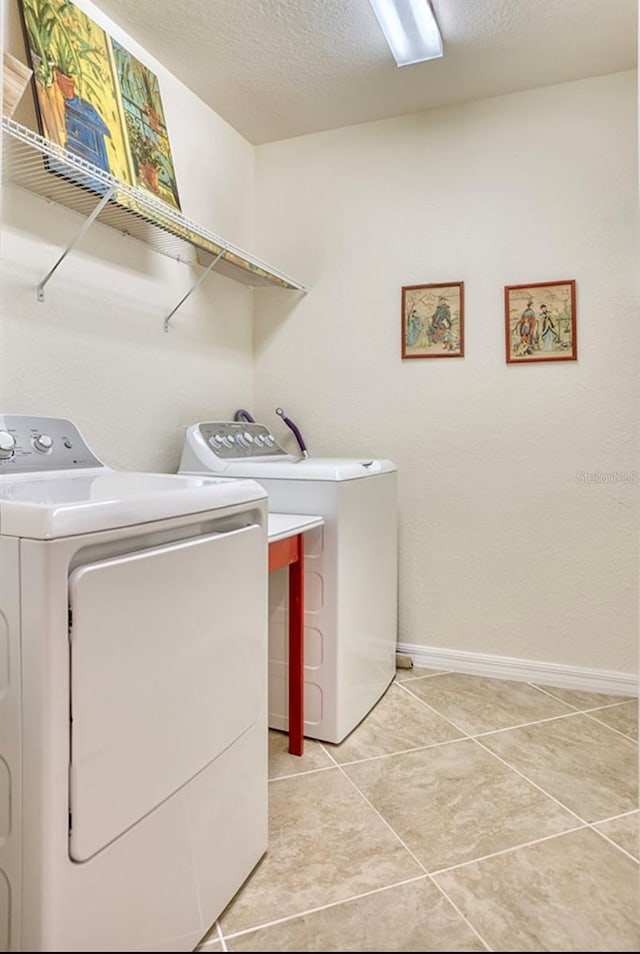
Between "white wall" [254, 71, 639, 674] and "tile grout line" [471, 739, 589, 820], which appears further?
"white wall" [254, 71, 639, 674]

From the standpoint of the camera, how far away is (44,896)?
0.82 m

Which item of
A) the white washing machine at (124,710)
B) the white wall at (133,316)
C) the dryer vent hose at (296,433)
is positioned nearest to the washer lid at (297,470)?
the white wall at (133,316)

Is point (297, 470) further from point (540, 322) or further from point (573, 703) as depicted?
point (573, 703)

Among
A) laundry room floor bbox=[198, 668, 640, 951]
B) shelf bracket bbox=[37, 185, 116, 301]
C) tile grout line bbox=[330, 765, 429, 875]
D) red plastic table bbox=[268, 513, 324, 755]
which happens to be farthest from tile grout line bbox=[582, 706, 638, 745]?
shelf bracket bbox=[37, 185, 116, 301]

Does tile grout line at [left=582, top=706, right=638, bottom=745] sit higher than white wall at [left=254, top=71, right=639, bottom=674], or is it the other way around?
white wall at [left=254, top=71, right=639, bottom=674]

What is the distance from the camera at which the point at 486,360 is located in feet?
7.97

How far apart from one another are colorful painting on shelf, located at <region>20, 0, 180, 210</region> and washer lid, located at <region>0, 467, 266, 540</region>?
1.07 meters

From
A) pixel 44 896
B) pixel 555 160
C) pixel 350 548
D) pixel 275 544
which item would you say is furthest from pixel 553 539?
pixel 44 896

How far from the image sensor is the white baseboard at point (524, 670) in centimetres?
225

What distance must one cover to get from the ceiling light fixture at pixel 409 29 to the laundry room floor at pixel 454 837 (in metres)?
2.37

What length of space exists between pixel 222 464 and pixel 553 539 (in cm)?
138

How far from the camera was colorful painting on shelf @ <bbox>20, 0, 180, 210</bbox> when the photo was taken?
160cm

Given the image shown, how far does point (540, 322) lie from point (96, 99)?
1.79 metres

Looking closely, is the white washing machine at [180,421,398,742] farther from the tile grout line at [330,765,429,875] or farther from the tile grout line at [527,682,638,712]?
the tile grout line at [527,682,638,712]
